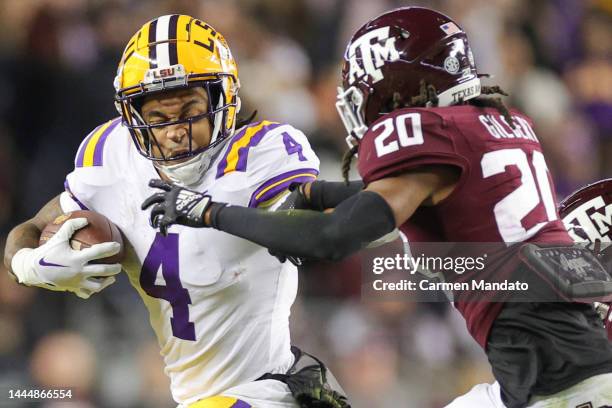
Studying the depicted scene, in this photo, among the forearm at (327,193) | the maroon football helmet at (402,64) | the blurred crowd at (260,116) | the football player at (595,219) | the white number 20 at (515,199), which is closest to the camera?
the white number 20 at (515,199)

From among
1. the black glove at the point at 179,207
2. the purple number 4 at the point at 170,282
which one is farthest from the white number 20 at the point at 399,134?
the purple number 4 at the point at 170,282

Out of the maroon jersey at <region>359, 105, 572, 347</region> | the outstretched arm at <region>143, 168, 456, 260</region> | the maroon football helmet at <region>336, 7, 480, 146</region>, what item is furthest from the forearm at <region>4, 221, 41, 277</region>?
the maroon jersey at <region>359, 105, 572, 347</region>

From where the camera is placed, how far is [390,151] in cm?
276

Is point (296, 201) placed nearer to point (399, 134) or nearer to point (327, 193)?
point (327, 193)

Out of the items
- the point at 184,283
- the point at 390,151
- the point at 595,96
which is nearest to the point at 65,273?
the point at 184,283

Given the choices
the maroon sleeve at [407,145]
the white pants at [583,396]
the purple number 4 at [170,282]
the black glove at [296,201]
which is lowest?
the white pants at [583,396]

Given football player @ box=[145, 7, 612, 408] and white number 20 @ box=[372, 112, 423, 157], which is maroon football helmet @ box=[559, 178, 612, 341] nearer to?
football player @ box=[145, 7, 612, 408]

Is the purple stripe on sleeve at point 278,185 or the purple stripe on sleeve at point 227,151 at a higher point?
the purple stripe on sleeve at point 227,151

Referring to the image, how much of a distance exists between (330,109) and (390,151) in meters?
3.89

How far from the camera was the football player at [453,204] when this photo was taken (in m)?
2.75

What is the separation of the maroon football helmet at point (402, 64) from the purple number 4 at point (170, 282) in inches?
28.7

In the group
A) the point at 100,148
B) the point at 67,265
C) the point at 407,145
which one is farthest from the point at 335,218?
the point at 100,148

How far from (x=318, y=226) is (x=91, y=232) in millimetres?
930

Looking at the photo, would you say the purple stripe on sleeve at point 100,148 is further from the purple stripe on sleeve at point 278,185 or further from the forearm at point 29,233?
the purple stripe on sleeve at point 278,185
